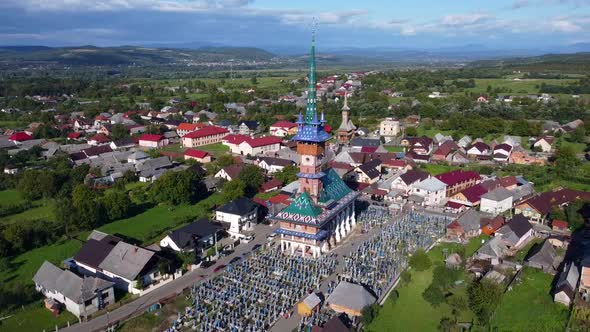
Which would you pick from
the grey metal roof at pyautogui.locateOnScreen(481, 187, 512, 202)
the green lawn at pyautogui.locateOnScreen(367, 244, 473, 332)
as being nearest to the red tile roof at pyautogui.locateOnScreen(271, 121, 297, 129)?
the grey metal roof at pyautogui.locateOnScreen(481, 187, 512, 202)

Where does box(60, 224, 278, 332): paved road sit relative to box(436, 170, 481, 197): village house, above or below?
below

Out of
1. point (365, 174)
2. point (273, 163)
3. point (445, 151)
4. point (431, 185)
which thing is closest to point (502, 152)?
point (445, 151)

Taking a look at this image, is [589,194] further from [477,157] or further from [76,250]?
[76,250]

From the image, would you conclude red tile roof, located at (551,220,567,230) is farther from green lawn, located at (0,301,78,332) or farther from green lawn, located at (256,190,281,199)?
green lawn, located at (0,301,78,332)

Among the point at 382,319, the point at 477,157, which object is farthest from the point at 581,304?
the point at 477,157

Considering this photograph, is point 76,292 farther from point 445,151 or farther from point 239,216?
point 445,151
